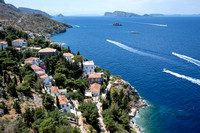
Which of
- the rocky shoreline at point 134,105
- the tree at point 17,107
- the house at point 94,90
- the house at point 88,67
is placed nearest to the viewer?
the tree at point 17,107

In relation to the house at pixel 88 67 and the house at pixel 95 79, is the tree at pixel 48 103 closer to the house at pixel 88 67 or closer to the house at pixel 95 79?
the house at pixel 95 79

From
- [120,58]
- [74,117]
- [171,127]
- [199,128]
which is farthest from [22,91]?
[120,58]

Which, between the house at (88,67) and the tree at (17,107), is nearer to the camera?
the tree at (17,107)

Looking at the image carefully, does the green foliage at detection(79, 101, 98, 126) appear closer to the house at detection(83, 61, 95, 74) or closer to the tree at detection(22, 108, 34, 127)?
the tree at detection(22, 108, 34, 127)

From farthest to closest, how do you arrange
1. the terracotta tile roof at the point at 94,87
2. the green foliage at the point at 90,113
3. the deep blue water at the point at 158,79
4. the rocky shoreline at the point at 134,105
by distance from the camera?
the terracotta tile roof at the point at 94,87
the deep blue water at the point at 158,79
the rocky shoreline at the point at 134,105
the green foliage at the point at 90,113

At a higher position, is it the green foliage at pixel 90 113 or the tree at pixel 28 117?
the tree at pixel 28 117

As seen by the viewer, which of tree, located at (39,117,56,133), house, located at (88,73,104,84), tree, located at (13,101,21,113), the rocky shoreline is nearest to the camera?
tree, located at (39,117,56,133)

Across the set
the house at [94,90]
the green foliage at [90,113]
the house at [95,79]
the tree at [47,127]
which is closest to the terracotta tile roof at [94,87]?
the house at [94,90]

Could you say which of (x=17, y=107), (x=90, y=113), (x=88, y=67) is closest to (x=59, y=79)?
(x=88, y=67)

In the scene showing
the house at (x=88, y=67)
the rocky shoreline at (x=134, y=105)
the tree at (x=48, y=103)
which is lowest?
the rocky shoreline at (x=134, y=105)

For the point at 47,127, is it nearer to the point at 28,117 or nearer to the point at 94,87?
the point at 28,117

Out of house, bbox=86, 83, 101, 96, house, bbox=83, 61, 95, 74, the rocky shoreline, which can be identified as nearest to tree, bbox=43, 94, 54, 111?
house, bbox=86, 83, 101, 96
